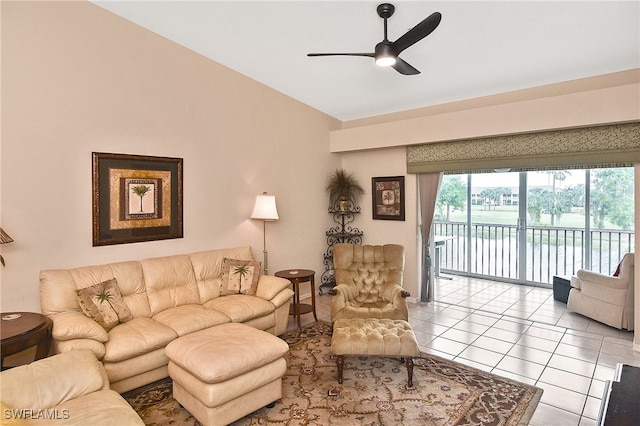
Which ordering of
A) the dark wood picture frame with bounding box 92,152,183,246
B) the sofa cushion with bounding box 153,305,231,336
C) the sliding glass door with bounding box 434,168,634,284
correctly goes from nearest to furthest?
the sofa cushion with bounding box 153,305,231,336
the dark wood picture frame with bounding box 92,152,183,246
the sliding glass door with bounding box 434,168,634,284

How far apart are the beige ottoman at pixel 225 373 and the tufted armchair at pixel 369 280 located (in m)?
1.13

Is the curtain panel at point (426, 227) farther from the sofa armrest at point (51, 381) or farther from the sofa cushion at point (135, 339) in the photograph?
the sofa armrest at point (51, 381)

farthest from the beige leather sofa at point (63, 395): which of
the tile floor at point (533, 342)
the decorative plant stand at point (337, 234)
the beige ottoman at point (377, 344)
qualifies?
the decorative plant stand at point (337, 234)

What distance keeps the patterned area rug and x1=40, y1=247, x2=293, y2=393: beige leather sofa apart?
13.3 inches

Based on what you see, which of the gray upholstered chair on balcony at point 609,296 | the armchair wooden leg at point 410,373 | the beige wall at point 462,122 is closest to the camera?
the armchair wooden leg at point 410,373

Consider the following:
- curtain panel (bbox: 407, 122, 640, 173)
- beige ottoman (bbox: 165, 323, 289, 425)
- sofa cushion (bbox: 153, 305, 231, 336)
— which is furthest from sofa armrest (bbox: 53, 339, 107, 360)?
curtain panel (bbox: 407, 122, 640, 173)

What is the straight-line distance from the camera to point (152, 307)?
349 cm

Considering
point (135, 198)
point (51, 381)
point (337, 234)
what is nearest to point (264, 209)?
point (135, 198)

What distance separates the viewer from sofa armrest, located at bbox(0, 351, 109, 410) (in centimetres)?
187

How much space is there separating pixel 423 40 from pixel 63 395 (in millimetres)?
3859

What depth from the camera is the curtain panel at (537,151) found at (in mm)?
3701

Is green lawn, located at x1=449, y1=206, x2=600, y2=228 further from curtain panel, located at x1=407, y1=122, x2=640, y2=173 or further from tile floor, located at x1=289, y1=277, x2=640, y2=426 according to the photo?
curtain panel, located at x1=407, y1=122, x2=640, y2=173

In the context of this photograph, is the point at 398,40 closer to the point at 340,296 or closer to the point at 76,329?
the point at 340,296

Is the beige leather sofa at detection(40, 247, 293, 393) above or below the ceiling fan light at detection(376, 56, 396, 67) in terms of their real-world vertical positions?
below
